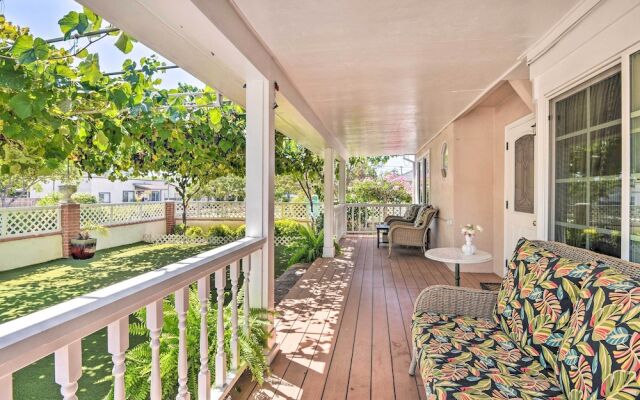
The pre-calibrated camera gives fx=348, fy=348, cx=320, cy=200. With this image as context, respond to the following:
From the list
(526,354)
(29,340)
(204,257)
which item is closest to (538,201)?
(526,354)

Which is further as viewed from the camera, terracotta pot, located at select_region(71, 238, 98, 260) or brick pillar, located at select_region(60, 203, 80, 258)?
→ brick pillar, located at select_region(60, 203, 80, 258)

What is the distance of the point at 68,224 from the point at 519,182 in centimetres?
938

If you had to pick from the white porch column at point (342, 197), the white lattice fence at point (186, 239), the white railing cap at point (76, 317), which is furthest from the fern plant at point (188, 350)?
the white lattice fence at point (186, 239)

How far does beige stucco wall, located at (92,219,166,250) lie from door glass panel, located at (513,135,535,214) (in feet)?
31.0

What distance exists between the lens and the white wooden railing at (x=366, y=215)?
10.3 meters

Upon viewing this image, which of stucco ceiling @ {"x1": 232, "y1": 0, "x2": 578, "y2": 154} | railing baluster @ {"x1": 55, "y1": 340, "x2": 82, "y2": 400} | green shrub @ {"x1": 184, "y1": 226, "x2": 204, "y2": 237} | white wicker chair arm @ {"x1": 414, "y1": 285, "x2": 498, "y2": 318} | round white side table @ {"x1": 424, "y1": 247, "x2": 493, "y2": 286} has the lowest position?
green shrub @ {"x1": 184, "y1": 226, "x2": 204, "y2": 237}

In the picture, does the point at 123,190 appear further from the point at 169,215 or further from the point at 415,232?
the point at 415,232

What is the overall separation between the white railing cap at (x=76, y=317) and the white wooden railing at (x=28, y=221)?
315 inches

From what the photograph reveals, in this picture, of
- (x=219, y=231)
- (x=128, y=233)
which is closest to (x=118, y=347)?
(x=219, y=231)

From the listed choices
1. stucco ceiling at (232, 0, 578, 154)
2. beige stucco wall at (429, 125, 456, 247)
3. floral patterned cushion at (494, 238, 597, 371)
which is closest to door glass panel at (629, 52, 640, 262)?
floral patterned cushion at (494, 238, 597, 371)

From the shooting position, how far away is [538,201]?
2.79 meters

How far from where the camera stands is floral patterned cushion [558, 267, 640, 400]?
3.56 feet

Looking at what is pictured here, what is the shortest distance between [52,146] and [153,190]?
2265 centimetres

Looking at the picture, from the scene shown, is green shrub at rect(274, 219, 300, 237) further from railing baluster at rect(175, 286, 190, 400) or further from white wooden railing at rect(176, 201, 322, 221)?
railing baluster at rect(175, 286, 190, 400)
